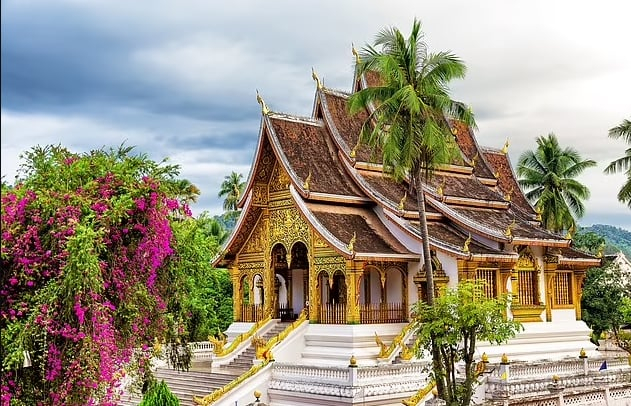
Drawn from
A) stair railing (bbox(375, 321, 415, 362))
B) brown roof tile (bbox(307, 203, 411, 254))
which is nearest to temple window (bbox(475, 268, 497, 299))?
brown roof tile (bbox(307, 203, 411, 254))

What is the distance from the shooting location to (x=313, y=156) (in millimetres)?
23094

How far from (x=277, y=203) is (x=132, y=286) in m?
12.9

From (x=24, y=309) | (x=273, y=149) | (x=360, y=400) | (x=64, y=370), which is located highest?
(x=273, y=149)

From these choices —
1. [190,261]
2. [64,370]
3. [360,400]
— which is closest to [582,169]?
[360,400]

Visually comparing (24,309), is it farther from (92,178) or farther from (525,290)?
(525,290)

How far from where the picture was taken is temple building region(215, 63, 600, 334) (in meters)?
20.7

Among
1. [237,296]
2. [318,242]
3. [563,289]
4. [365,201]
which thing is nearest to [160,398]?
[318,242]

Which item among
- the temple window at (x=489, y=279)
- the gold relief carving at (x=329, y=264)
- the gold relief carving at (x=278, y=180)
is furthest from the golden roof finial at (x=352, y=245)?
the temple window at (x=489, y=279)

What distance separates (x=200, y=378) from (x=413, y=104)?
9078mm

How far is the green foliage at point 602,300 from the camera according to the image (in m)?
34.7

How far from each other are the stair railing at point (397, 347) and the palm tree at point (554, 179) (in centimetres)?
1602

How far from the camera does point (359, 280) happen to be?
66.8 feet

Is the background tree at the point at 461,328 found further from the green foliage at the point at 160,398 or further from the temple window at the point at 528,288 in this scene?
the temple window at the point at 528,288

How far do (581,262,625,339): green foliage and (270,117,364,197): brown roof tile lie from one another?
17063 millimetres
